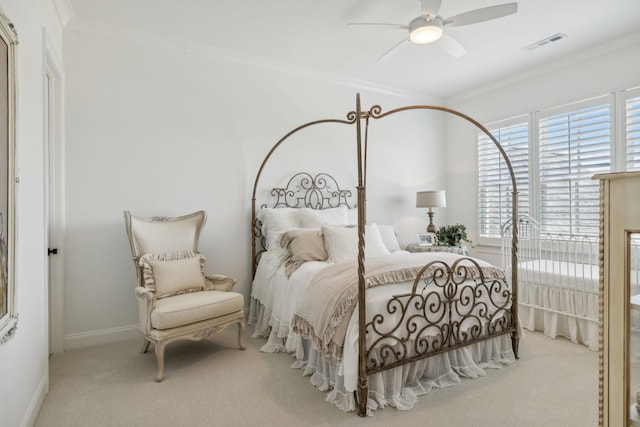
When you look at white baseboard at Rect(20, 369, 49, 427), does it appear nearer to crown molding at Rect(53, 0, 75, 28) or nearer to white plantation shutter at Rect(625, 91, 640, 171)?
crown molding at Rect(53, 0, 75, 28)

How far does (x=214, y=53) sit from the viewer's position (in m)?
3.68

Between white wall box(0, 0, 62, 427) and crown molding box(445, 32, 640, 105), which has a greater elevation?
crown molding box(445, 32, 640, 105)

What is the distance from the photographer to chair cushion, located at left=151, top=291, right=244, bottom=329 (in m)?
2.51

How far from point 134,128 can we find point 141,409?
7.88 ft

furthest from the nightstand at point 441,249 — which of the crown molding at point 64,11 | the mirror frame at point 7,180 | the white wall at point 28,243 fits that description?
the crown molding at point 64,11

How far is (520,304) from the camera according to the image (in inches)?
141

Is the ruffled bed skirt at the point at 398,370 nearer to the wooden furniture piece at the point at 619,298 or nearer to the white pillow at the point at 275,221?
the white pillow at the point at 275,221

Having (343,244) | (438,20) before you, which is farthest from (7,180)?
(438,20)

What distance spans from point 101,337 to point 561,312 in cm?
414

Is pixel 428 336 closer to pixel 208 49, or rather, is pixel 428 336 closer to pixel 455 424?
pixel 455 424

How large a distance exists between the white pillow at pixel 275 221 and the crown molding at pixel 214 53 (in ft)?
5.34

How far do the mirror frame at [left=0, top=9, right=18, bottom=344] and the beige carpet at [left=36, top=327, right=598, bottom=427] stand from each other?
2.81ft

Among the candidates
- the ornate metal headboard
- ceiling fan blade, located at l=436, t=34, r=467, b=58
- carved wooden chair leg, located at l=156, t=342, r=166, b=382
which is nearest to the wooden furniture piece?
ceiling fan blade, located at l=436, t=34, r=467, b=58

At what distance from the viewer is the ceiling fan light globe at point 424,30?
8.68 feet
